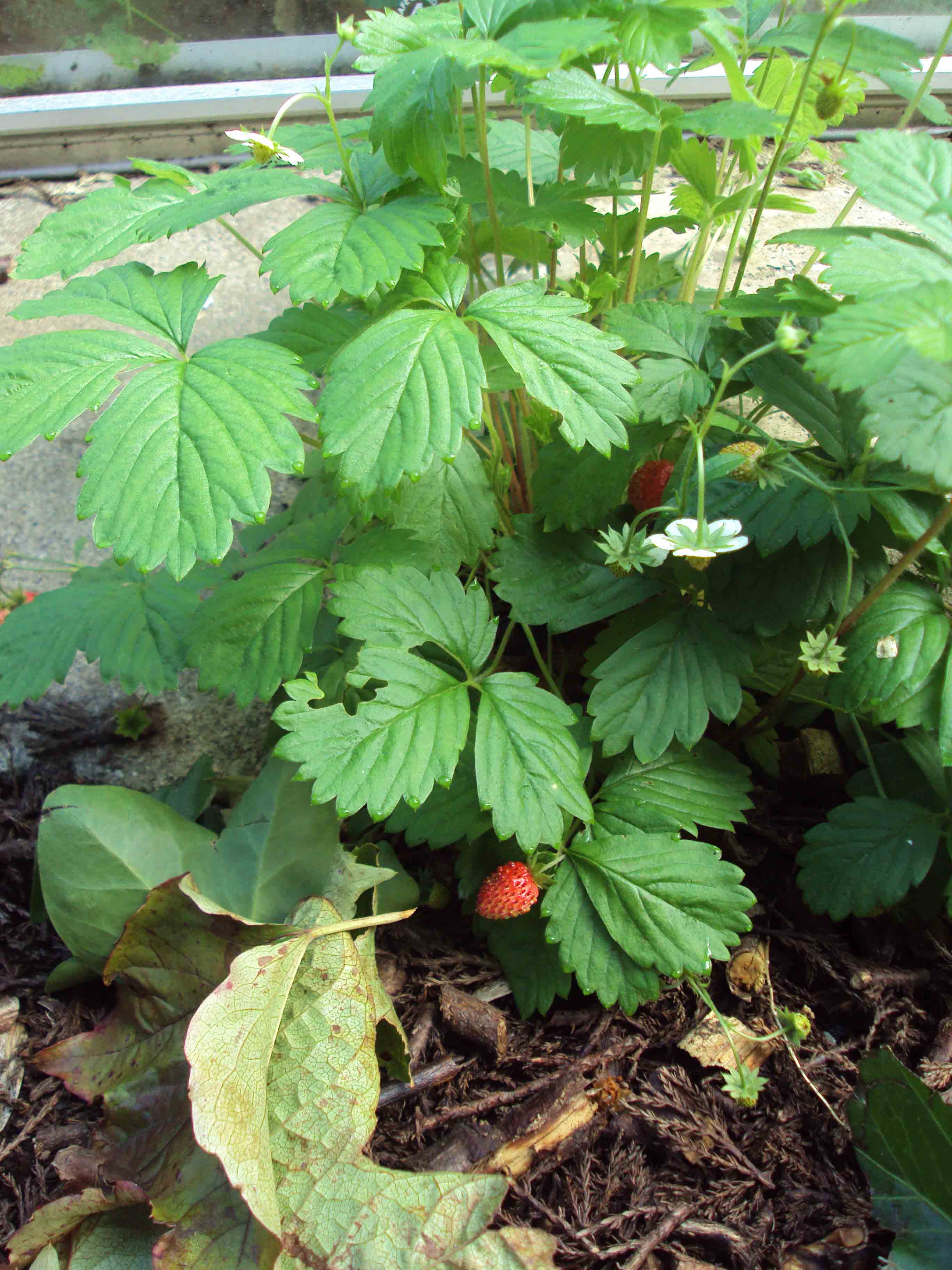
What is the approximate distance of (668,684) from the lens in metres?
1.11

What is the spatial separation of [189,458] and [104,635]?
1.67 feet

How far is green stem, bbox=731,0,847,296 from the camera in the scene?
3.16 ft

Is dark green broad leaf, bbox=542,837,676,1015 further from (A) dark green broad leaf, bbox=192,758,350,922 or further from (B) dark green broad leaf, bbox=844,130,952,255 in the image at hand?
(B) dark green broad leaf, bbox=844,130,952,255

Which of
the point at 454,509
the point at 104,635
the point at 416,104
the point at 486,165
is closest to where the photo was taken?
the point at 416,104

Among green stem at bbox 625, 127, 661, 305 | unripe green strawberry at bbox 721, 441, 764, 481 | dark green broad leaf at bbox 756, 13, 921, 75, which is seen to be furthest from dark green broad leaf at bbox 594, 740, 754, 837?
dark green broad leaf at bbox 756, 13, 921, 75

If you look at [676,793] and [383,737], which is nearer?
[383,737]

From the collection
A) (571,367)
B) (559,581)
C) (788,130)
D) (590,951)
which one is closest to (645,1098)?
(590,951)

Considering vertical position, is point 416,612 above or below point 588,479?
below

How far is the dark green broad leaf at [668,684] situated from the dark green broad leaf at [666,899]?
12 centimetres

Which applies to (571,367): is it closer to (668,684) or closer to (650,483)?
(650,483)

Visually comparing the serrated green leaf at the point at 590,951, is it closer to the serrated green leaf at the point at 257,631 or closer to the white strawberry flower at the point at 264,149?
→ the serrated green leaf at the point at 257,631

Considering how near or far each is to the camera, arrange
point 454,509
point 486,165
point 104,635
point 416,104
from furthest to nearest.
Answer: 1. point 104,635
2. point 454,509
3. point 486,165
4. point 416,104

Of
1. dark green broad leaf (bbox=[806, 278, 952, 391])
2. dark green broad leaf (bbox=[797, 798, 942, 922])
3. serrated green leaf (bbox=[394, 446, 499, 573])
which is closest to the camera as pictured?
dark green broad leaf (bbox=[806, 278, 952, 391])

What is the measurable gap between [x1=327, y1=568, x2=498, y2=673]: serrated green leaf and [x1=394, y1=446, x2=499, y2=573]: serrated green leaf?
9 cm
